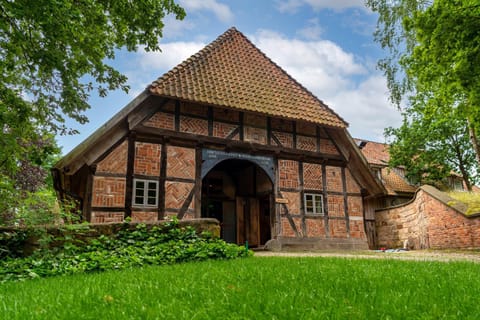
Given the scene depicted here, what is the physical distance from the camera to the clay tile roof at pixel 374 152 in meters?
23.5

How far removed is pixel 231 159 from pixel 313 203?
3.18m

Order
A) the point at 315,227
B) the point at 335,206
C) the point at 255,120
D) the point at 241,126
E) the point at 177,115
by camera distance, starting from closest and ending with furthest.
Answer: the point at 177,115, the point at 241,126, the point at 255,120, the point at 315,227, the point at 335,206

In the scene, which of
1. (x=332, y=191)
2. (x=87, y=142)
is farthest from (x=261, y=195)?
(x=87, y=142)

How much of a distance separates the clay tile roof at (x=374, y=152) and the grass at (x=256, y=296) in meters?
20.4

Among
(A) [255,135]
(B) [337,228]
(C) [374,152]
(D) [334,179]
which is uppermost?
(C) [374,152]

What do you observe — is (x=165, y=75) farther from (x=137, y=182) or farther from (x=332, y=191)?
(x=332, y=191)

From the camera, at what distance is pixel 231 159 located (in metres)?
12.3

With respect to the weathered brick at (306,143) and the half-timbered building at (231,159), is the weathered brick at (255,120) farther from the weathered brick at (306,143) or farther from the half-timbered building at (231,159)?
the weathered brick at (306,143)

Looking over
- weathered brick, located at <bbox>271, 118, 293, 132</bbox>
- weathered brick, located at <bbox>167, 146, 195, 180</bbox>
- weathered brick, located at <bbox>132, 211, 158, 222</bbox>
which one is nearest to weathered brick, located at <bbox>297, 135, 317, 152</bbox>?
weathered brick, located at <bbox>271, 118, 293, 132</bbox>

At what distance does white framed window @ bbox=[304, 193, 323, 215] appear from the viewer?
12.4 m

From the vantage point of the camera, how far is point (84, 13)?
7.00 m

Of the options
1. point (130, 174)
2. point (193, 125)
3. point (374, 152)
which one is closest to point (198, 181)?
point (193, 125)

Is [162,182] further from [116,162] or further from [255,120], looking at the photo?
[255,120]

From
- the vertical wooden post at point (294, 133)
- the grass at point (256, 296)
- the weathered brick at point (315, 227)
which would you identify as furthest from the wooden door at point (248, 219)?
the grass at point (256, 296)
